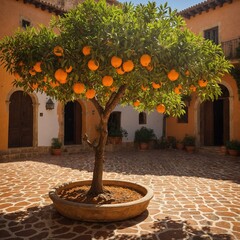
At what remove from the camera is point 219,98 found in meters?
15.4

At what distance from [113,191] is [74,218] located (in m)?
1.20

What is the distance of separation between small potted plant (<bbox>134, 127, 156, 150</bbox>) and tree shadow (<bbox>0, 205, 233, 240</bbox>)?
11.7 meters

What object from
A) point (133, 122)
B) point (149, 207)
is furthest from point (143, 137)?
point (149, 207)

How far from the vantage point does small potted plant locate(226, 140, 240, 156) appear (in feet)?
41.9

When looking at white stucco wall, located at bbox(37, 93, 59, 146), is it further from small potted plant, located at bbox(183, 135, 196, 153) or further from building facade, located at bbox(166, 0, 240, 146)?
building facade, located at bbox(166, 0, 240, 146)

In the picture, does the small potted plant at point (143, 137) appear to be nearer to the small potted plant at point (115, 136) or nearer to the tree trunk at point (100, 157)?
the small potted plant at point (115, 136)

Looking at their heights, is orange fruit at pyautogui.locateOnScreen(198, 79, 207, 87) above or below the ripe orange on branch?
below

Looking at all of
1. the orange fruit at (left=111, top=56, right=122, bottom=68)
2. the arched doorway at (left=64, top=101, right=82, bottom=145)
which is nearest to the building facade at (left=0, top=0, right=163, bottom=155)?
the arched doorway at (left=64, top=101, right=82, bottom=145)

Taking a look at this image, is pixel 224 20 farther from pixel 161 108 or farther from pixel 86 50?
pixel 86 50

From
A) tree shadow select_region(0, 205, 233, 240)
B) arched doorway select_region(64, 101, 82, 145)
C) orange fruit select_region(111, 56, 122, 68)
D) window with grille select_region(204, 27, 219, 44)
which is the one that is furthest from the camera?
arched doorway select_region(64, 101, 82, 145)

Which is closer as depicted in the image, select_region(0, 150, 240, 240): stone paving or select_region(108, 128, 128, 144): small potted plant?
select_region(0, 150, 240, 240): stone paving

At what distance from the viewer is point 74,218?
4.28 m

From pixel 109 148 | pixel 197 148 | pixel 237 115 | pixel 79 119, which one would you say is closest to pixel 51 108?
pixel 79 119

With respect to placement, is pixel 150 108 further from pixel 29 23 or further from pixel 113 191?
pixel 29 23
